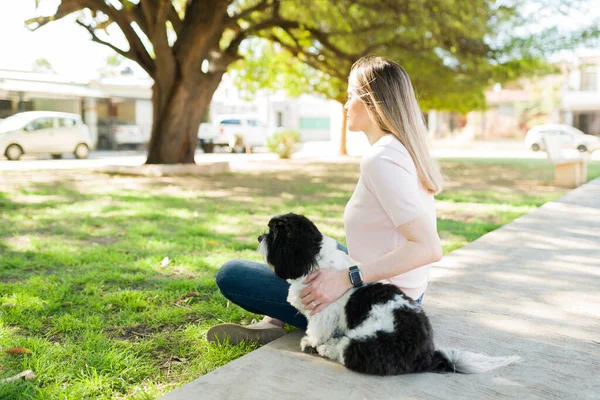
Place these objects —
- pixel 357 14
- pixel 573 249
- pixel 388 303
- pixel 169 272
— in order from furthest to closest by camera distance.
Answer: pixel 357 14, pixel 573 249, pixel 169 272, pixel 388 303

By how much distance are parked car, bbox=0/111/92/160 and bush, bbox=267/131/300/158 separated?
8.08 metres

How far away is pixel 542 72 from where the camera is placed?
19484 mm

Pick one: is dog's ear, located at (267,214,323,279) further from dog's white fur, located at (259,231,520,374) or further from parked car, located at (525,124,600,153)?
parked car, located at (525,124,600,153)

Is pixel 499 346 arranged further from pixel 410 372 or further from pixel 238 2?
pixel 238 2

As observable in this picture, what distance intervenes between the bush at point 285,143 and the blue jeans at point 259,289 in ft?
69.2

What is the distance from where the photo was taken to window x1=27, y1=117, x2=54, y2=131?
72.1 ft

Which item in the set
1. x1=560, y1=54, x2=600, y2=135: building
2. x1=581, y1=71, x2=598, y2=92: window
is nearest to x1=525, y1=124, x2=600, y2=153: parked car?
x1=560, y1=54, x2=600, y2=135: building

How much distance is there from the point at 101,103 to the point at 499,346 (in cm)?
3152

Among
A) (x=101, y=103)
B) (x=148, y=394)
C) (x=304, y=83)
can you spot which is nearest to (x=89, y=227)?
(x=148, y=394)

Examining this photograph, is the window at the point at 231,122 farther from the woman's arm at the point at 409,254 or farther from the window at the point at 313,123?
the woman's arm at the point at 409,254

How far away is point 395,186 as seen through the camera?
2.60 meters

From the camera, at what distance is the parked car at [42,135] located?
845 inches

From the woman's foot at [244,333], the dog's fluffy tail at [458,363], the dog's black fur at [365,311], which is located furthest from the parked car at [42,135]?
the dog's fluffy tail at [458,363]

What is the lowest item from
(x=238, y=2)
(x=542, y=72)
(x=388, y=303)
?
(x=388, y=303)
